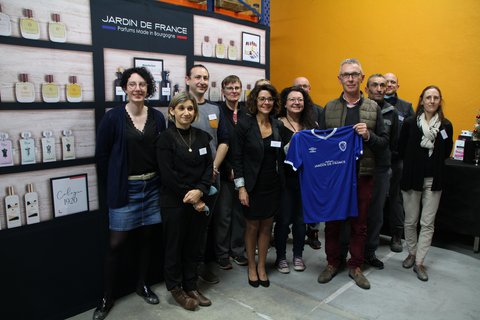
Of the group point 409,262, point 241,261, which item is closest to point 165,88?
point 241,261

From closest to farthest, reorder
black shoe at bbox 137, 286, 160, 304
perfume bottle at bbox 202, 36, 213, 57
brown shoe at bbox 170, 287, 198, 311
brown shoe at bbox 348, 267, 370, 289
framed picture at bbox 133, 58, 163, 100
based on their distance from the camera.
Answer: brown shoe at bbox 170, 287, 198, 311 → black shoe at bbox 137, 286, 160, 304 → framed picture at bbox 133, 58, 163, 100 → brown shoe at bbox 348, 267, 370, 289 → perfume bottle at bbox 202, 36, 213, 57

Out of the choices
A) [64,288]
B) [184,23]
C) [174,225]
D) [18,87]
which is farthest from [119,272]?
[184,23]

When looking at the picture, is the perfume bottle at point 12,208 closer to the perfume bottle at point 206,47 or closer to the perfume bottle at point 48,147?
the perfume bottle at point 48,147

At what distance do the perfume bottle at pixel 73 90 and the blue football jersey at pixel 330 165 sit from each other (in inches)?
64.3

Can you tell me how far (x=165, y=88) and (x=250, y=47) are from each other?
1239mm

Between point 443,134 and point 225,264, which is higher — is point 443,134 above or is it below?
above

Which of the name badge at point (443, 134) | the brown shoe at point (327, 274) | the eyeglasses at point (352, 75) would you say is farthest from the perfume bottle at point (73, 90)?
the name badge at point (443, 134)

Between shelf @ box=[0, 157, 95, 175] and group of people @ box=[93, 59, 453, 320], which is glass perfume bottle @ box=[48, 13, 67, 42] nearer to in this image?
group of people @ box=[93, 59, 453, 320]

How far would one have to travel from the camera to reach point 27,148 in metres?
2.39

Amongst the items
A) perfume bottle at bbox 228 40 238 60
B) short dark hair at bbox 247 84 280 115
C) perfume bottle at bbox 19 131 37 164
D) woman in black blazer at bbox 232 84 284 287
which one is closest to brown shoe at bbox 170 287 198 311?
woman in black blazer at bbox 232 84 284 287

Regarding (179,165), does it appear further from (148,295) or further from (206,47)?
(206,47)

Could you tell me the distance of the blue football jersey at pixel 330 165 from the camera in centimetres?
298

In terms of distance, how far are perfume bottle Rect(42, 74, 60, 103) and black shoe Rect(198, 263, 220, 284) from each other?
6.05 feet

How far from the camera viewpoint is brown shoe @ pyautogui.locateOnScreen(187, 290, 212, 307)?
9.18 ft
